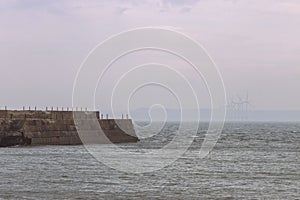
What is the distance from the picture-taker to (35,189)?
37688 millimetres

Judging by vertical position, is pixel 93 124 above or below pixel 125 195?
above

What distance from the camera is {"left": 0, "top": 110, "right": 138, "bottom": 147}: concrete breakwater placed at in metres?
84.7

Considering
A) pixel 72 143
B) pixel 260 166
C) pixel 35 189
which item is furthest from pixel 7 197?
pixel 72 143

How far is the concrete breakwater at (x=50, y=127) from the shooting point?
278 feet

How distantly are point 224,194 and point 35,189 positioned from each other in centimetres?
1164

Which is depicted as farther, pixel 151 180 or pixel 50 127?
pixel 50 127

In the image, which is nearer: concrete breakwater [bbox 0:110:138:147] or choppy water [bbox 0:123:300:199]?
choppy water [bbox 0:123:300:199]

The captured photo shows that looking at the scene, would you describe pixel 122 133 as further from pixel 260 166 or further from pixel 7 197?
pixel 7 197

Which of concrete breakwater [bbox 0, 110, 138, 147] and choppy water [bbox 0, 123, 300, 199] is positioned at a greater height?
concrete breakwater [bbox 0, 110, 138, 147]

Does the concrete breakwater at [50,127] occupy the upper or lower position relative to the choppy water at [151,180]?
upper

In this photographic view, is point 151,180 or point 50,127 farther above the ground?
point 50,127

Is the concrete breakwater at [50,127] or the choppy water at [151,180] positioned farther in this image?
the concrete breakwater at [50,127]

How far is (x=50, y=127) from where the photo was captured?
89.4m

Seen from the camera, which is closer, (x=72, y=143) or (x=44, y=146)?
(x=44, y=146)
